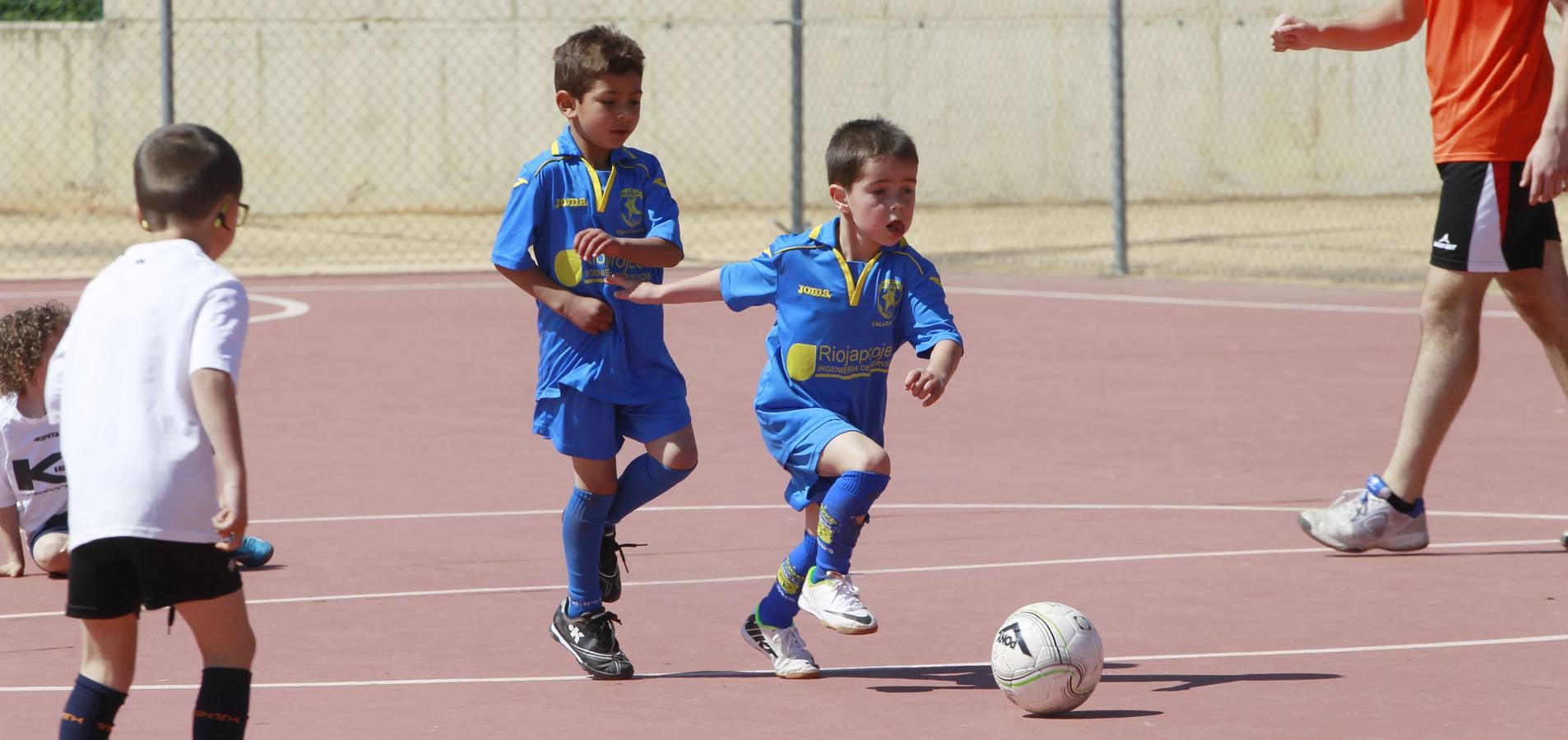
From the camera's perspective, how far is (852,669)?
19.7 feet

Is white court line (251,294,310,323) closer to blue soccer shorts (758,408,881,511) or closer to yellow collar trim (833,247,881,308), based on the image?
blue soccer shorts (758,408,881,511)

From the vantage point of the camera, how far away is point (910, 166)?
233 inches

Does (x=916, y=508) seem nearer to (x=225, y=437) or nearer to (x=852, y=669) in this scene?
(x=852, y=669)

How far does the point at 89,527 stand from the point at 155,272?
499 mm

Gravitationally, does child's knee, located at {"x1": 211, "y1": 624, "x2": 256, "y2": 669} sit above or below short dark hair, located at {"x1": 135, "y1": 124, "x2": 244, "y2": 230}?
below

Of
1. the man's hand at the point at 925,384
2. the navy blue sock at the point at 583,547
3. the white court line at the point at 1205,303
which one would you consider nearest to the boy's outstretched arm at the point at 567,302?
the navy blue sock at the point at 583,547

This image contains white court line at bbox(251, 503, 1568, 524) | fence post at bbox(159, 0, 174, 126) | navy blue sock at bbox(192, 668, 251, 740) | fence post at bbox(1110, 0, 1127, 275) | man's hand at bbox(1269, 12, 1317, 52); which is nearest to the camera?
navy blue sock at bbox(192, 668, 251, 740)

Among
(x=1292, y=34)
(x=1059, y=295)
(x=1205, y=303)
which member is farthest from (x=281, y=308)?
(x=1292, y=34)

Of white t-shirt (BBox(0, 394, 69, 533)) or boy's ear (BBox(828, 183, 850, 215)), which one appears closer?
boy's ear (BBox(828, 183, 850, 215))

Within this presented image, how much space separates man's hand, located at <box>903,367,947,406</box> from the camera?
5.57 m

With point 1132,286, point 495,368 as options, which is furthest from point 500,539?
point 1132,286

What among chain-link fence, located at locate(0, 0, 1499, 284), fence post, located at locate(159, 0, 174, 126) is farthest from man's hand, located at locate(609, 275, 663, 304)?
chain-link fence, located at locate(0, 0, 1499, 284)

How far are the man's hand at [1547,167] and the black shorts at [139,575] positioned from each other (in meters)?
4.50

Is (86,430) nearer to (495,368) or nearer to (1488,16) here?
(1488,16)
